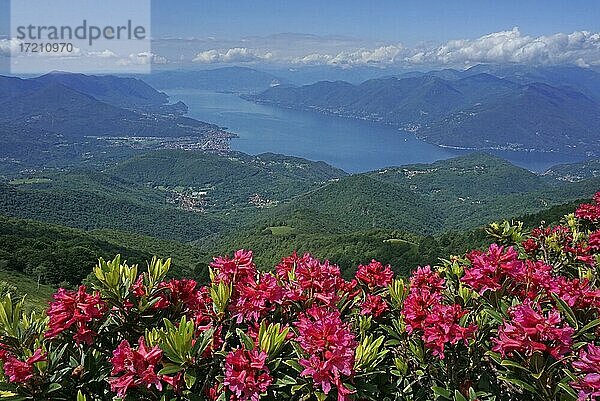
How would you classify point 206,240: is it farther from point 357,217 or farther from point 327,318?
point 327,318

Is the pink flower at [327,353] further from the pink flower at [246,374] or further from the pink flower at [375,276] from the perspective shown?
the pink flower at [375,276]

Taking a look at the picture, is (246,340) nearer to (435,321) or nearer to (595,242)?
(435,321)

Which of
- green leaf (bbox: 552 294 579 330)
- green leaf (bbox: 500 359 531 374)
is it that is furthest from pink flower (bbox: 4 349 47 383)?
green leaf (bbox: 552 294 579 330)

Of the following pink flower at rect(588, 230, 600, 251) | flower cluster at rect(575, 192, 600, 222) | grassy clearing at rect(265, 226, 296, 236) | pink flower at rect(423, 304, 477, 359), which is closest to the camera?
pink flower at rect(423, 304, 477, 359)

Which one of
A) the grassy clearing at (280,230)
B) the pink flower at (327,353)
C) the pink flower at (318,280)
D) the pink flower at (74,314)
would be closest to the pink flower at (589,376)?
the pink flower at (327,353)

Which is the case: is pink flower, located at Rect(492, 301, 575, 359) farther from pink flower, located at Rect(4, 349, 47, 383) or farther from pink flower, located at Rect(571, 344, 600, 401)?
pink flower, located at Rect(4, 349, 47, 383)

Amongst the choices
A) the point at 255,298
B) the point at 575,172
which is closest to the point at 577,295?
the point at 255,298

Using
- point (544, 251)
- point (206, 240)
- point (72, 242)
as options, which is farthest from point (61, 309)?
point (206, 240)
